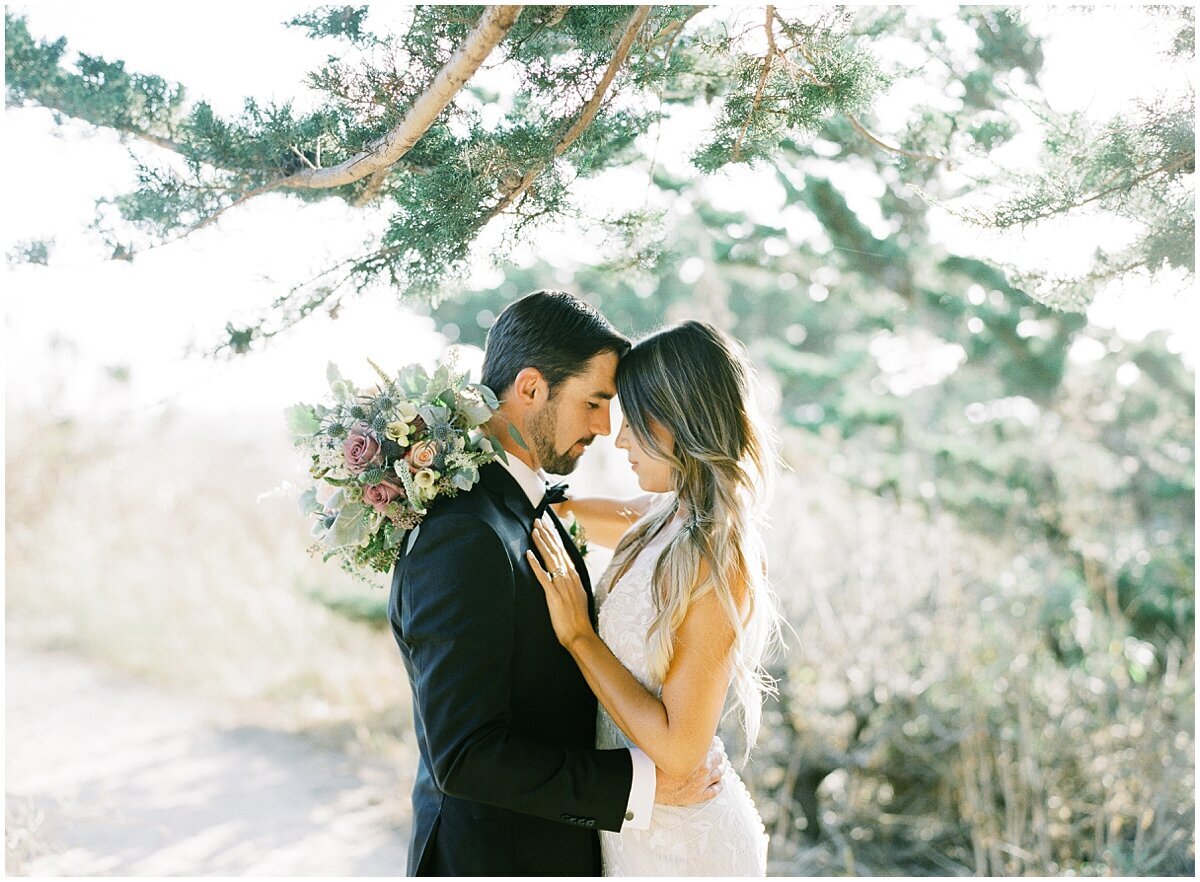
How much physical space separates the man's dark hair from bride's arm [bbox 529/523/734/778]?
1.58 feet

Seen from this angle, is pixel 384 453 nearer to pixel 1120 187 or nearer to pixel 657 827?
pixel 657 827

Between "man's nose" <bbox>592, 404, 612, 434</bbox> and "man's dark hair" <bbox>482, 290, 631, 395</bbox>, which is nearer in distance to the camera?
"man's dark hair" <bbox>482, 290, 631, 395</bbox>

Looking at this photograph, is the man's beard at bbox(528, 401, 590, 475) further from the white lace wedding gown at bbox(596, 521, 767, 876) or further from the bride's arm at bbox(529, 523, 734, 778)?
the white lace wedding gown at bbox(596, 521, 767, 876)

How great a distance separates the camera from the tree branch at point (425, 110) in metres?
1.92

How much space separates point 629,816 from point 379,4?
6.66ft

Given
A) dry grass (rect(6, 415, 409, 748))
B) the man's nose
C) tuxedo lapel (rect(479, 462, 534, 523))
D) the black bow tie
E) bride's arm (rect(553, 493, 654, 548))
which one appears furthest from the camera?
dry grass (rect(6, 415, 409, 748))

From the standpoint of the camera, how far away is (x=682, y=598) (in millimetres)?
2430

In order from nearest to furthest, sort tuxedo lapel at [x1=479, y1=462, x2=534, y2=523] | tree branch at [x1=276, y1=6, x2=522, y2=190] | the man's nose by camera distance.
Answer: tree branch at [x1=276, y1=6, x2=522, y2=190] < tuxedo lapel at [x1=479, y1=462, x2=534, y2=523] < the man's nose

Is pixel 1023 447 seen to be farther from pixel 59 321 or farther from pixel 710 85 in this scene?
pixel 59 321

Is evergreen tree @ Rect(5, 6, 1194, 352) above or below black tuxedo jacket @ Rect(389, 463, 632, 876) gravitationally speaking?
above

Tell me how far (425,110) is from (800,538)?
3.94 meters

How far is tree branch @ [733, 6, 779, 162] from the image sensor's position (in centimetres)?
237

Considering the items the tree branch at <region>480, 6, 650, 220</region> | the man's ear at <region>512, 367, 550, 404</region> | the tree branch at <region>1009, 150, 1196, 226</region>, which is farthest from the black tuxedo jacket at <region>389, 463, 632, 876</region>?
the tree branch at <region>1009, 150, 1196, 226</region>

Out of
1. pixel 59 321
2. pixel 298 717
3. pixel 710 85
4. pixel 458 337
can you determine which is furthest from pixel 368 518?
pixel 458 337
